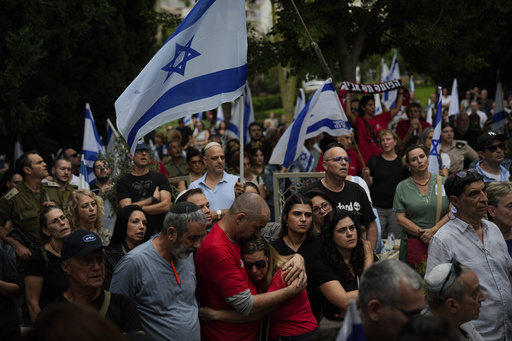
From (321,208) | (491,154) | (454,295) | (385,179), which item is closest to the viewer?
(454,295)

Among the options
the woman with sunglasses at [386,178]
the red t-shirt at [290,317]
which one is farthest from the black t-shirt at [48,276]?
the woman with sunglasses at [386,178]

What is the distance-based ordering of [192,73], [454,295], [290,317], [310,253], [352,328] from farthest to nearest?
[192,73] → [310,253] → [290,317] → [454,295] → [352,328]

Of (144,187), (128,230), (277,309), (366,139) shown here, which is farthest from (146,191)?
(366,139)

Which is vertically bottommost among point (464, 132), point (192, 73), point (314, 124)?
point (464, 132)

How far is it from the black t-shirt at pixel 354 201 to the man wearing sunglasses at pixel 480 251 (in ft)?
5.38

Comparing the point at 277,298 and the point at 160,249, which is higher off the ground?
the point at 160,249

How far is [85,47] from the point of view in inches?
667

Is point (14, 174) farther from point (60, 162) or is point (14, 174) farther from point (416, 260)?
point (416, 260)

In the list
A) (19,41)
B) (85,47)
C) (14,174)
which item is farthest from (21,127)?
(85,47)

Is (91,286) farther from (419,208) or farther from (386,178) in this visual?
(386,178)

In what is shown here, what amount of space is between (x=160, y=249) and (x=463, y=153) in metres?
7.16

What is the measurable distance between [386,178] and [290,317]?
4.38m

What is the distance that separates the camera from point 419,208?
7359 mm

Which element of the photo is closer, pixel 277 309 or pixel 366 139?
pixel 277 309
